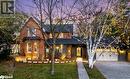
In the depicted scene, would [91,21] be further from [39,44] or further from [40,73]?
[39,44]

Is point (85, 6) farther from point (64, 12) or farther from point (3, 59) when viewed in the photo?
point (3, 59)

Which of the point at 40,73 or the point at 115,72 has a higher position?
the point at 40,73

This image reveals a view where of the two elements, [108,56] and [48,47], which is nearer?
[48,47]

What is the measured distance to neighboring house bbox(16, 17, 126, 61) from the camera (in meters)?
49.8

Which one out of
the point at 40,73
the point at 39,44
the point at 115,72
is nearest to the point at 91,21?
the point at 115,72

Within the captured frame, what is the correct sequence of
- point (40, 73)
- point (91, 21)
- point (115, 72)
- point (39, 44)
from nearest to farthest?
point (40, 73)
point (115, 72)
point (91, 21)
point (39, 44)

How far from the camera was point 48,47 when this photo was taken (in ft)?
173

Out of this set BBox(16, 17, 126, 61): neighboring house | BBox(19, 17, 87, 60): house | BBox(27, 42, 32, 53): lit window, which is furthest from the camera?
BBox(27, 42, 32, 53): lit window

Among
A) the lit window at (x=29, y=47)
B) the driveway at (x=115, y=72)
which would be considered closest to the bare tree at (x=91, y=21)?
the driveway at (x=115, y=72)

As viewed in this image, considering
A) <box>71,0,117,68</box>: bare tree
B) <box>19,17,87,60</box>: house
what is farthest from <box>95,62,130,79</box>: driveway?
<box>19,17,87,60</box>: house

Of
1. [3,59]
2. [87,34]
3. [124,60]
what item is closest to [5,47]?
[3,59]

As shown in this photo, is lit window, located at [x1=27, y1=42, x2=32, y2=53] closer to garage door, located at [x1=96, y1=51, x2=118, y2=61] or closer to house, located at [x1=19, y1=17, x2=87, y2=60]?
house, located at [x1=19, y1=17, x2=87, y2=60]

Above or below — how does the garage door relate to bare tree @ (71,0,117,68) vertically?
below

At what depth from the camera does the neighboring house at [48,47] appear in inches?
1960
